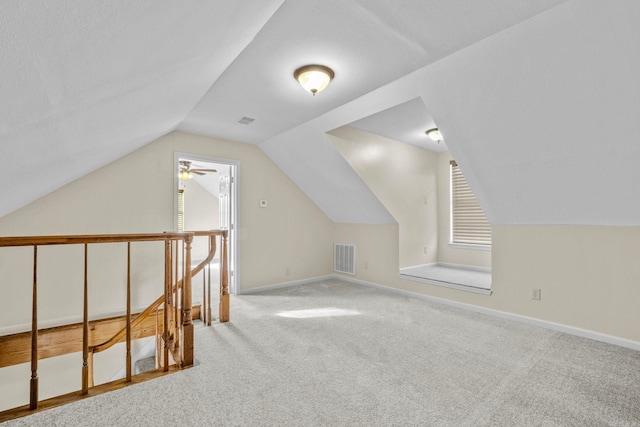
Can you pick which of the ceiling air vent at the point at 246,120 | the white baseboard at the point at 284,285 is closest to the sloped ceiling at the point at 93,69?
the ceiling air vent at the point at 246,120

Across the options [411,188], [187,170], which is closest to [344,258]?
[411,188]

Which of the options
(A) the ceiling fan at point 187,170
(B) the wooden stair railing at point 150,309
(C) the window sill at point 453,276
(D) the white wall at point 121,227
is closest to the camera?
(B) the wooden stair railing at point 150,309

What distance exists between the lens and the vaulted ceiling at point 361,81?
1316 millimetres

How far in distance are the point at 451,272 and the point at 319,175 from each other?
2.70 metres

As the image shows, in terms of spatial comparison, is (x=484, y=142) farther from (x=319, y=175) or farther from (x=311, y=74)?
(x=319, y=175)

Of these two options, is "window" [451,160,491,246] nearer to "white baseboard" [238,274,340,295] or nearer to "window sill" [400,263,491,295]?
"window sill" [400,263,491,295]

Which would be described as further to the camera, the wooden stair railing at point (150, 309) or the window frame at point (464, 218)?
the window frame at point (464, 218)

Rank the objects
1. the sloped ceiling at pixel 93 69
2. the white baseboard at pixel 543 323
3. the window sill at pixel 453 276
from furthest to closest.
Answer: the window sill at pixel 453 276, the white baseboard at pixel 543 323, the sloped ceiling at pixel 93 69

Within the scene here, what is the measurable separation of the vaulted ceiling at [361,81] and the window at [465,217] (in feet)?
5.49

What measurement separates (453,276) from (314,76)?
359 cm

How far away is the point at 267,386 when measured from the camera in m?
2.09

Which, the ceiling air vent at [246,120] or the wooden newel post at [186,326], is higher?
the ceiling air vent at [246,120]

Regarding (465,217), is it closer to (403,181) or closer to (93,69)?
(403,181)

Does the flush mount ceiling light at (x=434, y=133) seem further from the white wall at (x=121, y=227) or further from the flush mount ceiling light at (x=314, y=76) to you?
the white wall at (x=121, y=227)
